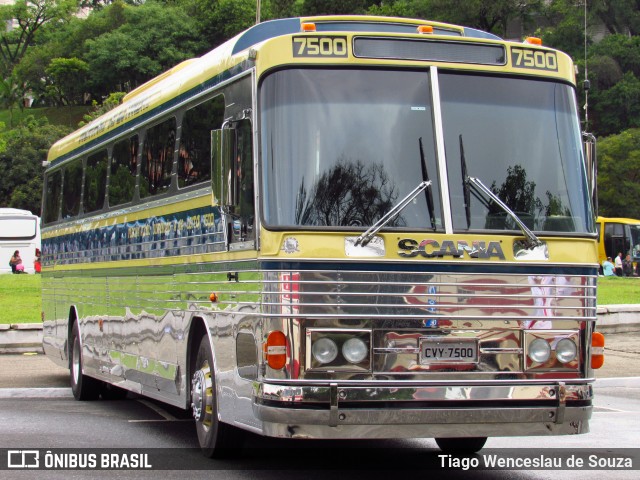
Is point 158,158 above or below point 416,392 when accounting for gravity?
above

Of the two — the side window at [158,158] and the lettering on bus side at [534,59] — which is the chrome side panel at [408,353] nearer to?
the lettering on bus side at [534,59]

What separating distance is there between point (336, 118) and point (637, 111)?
3270 inches

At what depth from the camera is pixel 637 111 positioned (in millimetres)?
87375

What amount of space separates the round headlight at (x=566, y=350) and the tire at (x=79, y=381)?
780cm

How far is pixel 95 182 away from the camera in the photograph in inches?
561

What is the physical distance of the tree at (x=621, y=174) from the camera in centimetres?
7006

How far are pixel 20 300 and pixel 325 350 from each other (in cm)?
2259

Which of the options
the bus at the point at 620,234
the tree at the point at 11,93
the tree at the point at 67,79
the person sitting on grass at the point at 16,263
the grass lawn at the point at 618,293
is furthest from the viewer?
the tree at the point at 67,79

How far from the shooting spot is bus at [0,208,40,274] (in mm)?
57156

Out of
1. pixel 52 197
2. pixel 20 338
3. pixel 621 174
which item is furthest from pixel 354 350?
pixel 621 174

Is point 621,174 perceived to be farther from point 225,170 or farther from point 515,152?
point 225,170

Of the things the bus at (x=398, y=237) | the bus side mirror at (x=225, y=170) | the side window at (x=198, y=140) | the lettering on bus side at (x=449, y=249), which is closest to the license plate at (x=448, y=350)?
→ the bus at (x=398, y=237)

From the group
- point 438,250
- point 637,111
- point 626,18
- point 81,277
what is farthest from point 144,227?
point 626,18

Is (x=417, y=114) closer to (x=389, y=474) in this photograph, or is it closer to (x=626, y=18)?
(x=389, y=474)
